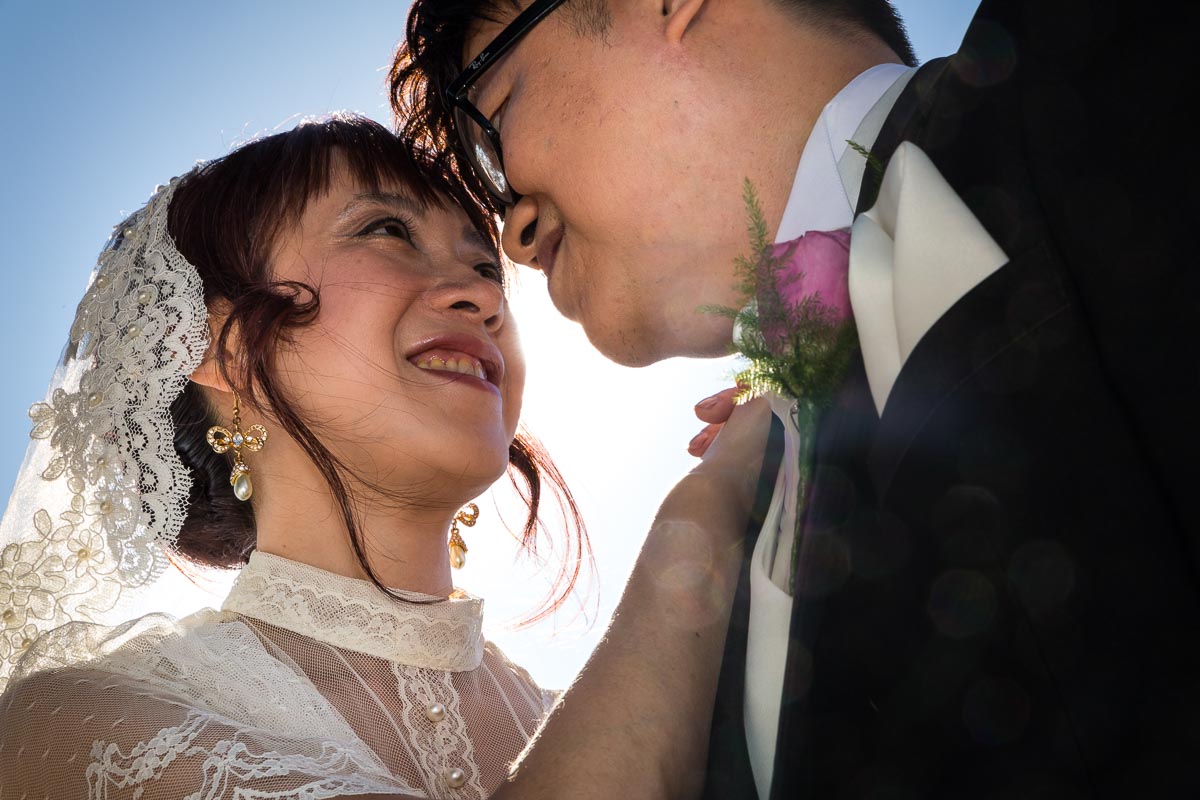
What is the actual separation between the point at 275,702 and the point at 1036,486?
1766 mm

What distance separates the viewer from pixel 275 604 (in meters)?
2.56

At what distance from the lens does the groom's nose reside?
2.74 meters

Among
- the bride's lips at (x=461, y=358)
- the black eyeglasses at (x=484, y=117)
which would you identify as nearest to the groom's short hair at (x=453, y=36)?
the black eyeglasses at (x=484, y=117)

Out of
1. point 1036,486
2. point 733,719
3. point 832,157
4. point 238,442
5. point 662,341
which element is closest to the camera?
point 1036,486

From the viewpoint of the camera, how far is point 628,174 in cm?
236

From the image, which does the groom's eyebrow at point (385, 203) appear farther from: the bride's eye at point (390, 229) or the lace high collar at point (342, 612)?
the lace high collar at point (342, 612)

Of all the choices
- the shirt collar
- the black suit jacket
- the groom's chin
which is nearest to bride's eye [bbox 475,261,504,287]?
the groom's chin

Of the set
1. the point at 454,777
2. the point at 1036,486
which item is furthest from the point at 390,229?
the point at 1036,486

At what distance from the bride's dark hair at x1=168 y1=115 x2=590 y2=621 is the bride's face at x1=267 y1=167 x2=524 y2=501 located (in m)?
0.05

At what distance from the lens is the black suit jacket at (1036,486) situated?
3.58ft

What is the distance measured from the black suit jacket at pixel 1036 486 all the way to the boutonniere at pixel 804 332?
0.43ft

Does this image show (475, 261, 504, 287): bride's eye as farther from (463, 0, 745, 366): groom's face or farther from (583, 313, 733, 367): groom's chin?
(583, 313, 733, 367): groom's chin

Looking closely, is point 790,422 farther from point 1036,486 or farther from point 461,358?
point 461,358

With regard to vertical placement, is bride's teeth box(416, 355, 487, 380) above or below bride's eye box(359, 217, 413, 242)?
below
